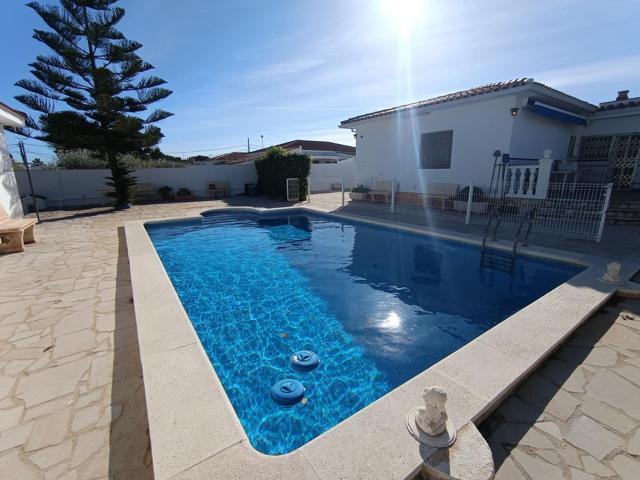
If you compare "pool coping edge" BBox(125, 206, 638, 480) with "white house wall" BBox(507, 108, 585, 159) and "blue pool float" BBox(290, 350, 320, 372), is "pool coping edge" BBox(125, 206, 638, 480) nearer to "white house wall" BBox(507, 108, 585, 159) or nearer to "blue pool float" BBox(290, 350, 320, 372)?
"blue pool float" BBox(290, 350, 320, 372)

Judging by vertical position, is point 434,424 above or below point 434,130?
below

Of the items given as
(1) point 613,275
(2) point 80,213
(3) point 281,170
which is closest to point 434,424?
(1) point 613,275

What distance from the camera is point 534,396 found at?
219cm

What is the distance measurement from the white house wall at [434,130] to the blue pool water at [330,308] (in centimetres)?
409

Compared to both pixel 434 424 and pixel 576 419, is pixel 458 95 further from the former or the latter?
pixel 434 424

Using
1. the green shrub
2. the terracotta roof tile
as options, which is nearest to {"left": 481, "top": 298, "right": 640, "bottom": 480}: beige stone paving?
the terracotta roof tile

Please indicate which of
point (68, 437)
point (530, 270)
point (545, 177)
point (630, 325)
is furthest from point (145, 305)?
point (545, 177)

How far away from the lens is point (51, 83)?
398 inches

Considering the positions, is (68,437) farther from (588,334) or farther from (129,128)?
(129,128)

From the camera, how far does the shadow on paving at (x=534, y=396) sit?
186cm

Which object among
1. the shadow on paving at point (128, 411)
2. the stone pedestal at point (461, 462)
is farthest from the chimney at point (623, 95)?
the shadow on paving at point (128, 411)

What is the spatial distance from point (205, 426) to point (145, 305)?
206 cm

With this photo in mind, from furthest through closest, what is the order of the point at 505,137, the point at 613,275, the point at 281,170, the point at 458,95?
the point at 281,170, the point at 458,95, the point at 505,137, the point at 613,275

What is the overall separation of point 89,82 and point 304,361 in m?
13.0
